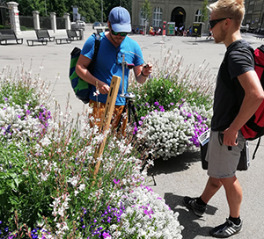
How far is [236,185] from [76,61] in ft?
6.87

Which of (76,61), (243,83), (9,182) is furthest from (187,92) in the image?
(9,182)

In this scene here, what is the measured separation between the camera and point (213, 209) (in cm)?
303

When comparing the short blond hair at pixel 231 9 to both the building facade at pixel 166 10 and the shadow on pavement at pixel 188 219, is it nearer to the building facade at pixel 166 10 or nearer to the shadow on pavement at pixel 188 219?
the shadow on pavement at pixel 188 219

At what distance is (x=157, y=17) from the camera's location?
59531 millimetres

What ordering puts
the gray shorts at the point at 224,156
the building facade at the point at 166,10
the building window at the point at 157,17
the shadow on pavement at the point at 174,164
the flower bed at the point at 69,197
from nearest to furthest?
the flower bed at the point at 69,197, the gray shorts at the point at 224,156, the shadow on pavement at the point at 174,164, the building facade at the point at 166,10, the building window at the point at 157,17

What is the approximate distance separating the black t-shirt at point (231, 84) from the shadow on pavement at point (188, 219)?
1.15m

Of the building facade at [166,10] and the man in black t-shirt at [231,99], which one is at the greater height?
the building facade at [166,10]

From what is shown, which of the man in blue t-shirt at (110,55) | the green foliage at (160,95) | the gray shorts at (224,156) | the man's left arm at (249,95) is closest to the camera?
the man's left arm at (249,95)

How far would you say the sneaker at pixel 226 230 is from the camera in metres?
2.58

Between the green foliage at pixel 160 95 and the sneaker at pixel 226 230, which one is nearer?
the sneaker at pixel 226 230

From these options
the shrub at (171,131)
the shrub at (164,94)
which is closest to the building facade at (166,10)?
the shrub at (164,94)

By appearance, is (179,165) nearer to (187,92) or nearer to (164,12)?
(187,92)

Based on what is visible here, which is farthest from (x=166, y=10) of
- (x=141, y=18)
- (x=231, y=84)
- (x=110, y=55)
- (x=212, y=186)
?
(x=231, y=84)

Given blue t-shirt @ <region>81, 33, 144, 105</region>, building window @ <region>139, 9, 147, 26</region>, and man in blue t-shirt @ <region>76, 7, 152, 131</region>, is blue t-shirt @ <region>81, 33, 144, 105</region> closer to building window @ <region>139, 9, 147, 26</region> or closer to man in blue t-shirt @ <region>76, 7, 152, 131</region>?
man in blue t-shirt @ <region>76, 7, 152, 131</region>
